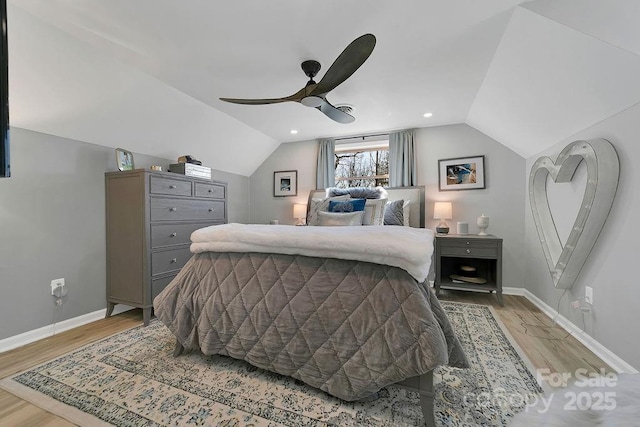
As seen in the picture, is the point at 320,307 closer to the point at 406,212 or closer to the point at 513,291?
the point at 406,212

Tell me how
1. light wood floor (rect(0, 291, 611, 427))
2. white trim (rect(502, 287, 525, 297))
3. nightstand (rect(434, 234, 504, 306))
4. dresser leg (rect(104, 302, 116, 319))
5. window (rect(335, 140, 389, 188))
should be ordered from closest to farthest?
1. light wood floor (rect(0, 291, 611, 427))
2. dresser leg (rect(104, 302, 116, 319))
3. nightstand (rect(434, 234, 504, 306))
4. white trim (rect(502, 287, 525, 297))
5. window (rect(335, 140, 389, 188))

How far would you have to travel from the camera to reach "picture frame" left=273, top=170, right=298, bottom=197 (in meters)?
4.65

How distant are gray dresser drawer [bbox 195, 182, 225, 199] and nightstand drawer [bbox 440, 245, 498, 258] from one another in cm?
283

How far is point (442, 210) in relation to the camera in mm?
3592

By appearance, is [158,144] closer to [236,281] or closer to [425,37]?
[236,281]

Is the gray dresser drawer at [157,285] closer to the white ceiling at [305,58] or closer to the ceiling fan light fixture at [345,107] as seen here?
the white ceiling at [305,58]

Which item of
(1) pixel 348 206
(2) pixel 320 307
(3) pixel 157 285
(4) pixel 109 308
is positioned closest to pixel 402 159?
(1) pixel 348 206

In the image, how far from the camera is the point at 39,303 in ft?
7.18

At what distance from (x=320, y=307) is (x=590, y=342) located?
2120 millimetres

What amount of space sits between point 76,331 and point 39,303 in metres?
0.36

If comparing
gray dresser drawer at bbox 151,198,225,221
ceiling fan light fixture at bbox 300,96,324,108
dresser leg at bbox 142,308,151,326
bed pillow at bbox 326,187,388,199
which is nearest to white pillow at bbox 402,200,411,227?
bed pillow at bbox 326,187,388,199

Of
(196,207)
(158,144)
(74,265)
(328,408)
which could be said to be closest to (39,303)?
(74,265)

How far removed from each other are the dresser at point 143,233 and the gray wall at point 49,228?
0.13 meters

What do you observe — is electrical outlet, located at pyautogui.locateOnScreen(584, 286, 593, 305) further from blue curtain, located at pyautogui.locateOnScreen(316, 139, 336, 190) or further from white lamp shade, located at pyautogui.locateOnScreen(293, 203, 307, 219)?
white lamp shade, located at pyautogui.locateOnScreen(293, 203, 307, 219)
